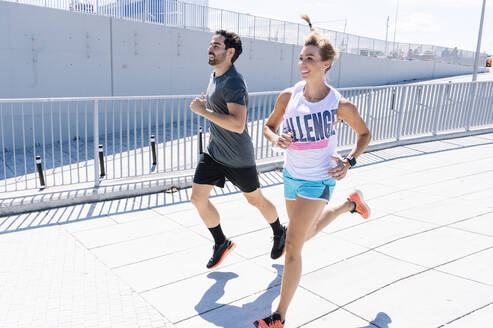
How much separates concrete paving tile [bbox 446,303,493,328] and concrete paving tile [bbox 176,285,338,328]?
0.82 m

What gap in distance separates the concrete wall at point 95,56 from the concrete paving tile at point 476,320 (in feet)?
43.5

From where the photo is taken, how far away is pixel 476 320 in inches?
121

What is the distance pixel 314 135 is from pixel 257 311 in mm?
1319

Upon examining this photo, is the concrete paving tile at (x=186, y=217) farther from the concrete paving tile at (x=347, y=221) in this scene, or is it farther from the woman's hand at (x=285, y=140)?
the woman's hand at (x=285, y=140)

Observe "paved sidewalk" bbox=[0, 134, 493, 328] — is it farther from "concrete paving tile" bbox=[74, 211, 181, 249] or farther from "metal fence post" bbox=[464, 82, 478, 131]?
"metal fence post" bbox=[464, 82, 478, 131]

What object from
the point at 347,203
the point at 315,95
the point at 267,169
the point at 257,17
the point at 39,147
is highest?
the point at 257,17

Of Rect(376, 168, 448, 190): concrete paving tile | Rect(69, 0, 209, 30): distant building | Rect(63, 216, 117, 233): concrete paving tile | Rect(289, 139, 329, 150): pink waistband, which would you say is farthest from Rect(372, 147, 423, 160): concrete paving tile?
Rect(69, 0, 209, 30): distant building

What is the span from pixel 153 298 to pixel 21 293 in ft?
3.34

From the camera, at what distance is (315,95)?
319cm

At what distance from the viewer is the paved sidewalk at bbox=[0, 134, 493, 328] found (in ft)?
10.5

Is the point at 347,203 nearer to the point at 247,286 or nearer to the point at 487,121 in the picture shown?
the point at 247,286

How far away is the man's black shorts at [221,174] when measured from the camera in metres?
3.85

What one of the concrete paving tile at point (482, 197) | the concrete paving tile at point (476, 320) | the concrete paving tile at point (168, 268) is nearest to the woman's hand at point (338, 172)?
the concrete paving tile at point (476, 320)

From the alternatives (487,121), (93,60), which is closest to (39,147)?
(93,60)
